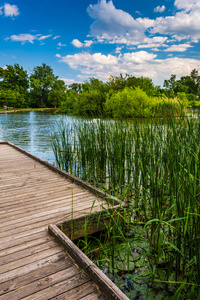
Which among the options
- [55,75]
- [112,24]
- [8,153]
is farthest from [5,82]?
[8,153]

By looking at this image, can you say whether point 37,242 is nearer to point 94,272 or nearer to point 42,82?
point 94,272

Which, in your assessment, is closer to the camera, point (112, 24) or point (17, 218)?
point (17, 218)

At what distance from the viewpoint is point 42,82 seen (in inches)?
1802

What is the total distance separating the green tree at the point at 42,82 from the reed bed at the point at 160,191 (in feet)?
144

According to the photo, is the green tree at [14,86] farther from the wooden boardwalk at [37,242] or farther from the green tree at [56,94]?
the wooden boardwalk at [37,242]

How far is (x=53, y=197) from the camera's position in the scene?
99.1 inches

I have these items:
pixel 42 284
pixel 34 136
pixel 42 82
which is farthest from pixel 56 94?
pixel 42 284

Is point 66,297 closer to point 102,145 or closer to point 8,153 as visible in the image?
point 102,145

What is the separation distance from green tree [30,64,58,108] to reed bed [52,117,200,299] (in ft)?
144

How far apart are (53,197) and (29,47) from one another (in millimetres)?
56798

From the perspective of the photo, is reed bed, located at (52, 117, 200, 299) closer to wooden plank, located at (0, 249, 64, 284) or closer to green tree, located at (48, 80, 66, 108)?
wooden plank, located at (0, 249, 64, 284)

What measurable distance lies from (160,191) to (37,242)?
3.42 ft

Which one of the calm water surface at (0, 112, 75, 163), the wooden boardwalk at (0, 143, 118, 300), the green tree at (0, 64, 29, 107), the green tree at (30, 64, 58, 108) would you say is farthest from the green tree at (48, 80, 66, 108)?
the wooden boardwalk at (0, 143, 118, 300)

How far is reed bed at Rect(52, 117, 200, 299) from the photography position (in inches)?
50.8
